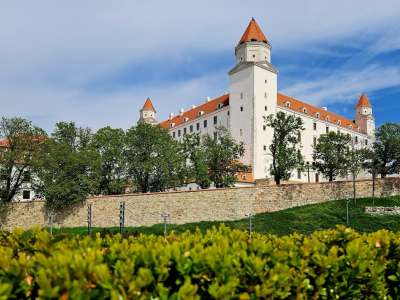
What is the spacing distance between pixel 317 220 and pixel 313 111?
53.0 m

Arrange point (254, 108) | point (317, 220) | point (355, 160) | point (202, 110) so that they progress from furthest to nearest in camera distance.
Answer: point (202, 110)
point (254, 108)
point (355, 160)
point (317, 220)

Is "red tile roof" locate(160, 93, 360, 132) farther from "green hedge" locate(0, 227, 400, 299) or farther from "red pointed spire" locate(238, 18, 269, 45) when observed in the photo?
"green hedge" locate(0, 227, 400, 299)

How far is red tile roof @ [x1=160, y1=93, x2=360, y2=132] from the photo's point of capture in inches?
2972

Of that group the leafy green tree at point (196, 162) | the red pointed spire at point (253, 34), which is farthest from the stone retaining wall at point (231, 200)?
the red pointed spire at point (253, 34)

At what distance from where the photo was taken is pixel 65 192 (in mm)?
41125

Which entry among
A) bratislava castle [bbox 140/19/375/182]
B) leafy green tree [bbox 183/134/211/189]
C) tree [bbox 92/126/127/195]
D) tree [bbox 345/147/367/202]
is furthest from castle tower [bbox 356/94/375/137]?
tree [bbox 92/126/127/195]

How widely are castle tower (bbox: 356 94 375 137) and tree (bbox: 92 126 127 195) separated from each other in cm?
5491

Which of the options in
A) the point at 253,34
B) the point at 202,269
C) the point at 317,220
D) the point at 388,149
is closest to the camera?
the point at 202,269

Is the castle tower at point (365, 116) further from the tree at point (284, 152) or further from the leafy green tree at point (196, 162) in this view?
the leafy green tree at point (196, 162)

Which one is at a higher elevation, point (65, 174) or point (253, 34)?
point (253, 34)

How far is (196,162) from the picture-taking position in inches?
2082

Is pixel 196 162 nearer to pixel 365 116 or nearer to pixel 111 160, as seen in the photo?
pixel 111 160

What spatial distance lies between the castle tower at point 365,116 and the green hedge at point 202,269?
89720mm

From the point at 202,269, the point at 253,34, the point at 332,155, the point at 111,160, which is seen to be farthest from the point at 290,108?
the point at 202,269
